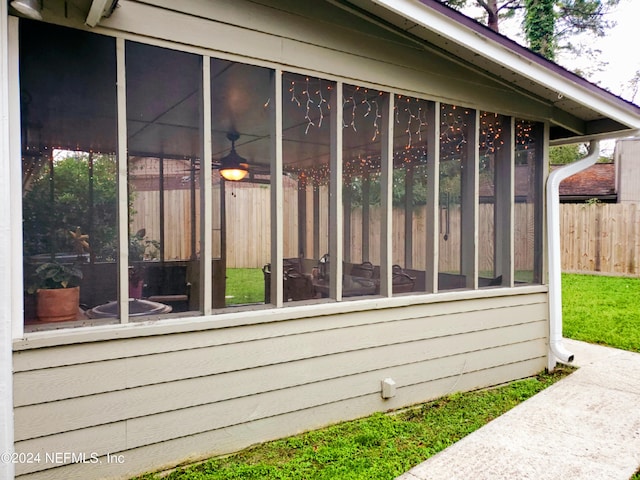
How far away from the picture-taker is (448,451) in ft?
8.86

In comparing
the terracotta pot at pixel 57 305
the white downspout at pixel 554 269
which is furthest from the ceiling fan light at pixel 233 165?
the white downspout at pixel 554 269

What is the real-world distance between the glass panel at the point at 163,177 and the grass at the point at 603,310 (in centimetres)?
485

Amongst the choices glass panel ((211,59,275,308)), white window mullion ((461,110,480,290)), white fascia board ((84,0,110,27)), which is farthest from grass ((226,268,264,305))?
white fascia board ((84,0,110,27))

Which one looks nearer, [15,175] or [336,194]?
[15,175]

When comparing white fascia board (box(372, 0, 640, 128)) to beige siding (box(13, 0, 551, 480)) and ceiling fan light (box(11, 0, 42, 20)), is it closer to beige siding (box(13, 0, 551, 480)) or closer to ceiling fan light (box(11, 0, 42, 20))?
beige siding (box(13, 0, 551, 480))

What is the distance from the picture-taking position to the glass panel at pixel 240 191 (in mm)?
2973

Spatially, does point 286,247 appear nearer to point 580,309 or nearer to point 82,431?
point 82,431

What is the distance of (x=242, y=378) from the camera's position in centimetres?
268

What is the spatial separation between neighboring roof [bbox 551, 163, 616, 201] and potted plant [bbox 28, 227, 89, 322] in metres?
13.4

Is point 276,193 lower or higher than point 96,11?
lower

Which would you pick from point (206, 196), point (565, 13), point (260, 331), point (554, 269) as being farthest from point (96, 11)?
point (565, 13)

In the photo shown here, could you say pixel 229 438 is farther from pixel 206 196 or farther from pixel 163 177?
pixel 163 177

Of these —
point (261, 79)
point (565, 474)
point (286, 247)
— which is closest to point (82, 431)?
point (286, 247)

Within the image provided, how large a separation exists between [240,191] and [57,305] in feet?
8.61
